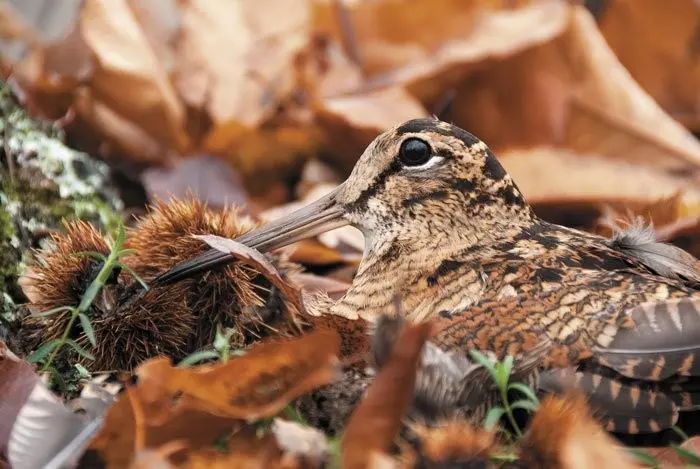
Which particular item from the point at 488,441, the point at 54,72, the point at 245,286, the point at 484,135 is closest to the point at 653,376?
the point at 488,441

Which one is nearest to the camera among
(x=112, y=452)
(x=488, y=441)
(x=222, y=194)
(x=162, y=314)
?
(x=488, y=441)

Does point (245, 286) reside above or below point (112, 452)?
above

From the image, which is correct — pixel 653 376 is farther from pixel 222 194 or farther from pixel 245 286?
pixel 222 194

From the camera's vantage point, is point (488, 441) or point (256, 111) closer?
point (488, 441)

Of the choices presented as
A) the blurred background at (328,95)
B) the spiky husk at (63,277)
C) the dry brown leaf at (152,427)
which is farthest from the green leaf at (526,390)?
the blurred background at (328,95)

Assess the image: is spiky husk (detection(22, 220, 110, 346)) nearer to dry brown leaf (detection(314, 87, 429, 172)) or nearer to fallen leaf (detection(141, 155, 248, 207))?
fallen leaf (detection(141, 155, 248, 207))

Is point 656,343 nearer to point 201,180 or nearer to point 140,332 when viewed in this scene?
point 140,332

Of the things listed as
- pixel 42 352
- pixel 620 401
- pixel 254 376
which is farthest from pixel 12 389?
pixel 620 401

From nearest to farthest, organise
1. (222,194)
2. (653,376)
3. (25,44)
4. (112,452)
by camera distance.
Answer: (112,452)
(653,376)
(222,194)
(25,44)

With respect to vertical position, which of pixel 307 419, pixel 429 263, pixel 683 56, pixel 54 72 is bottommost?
pixel 307 419
